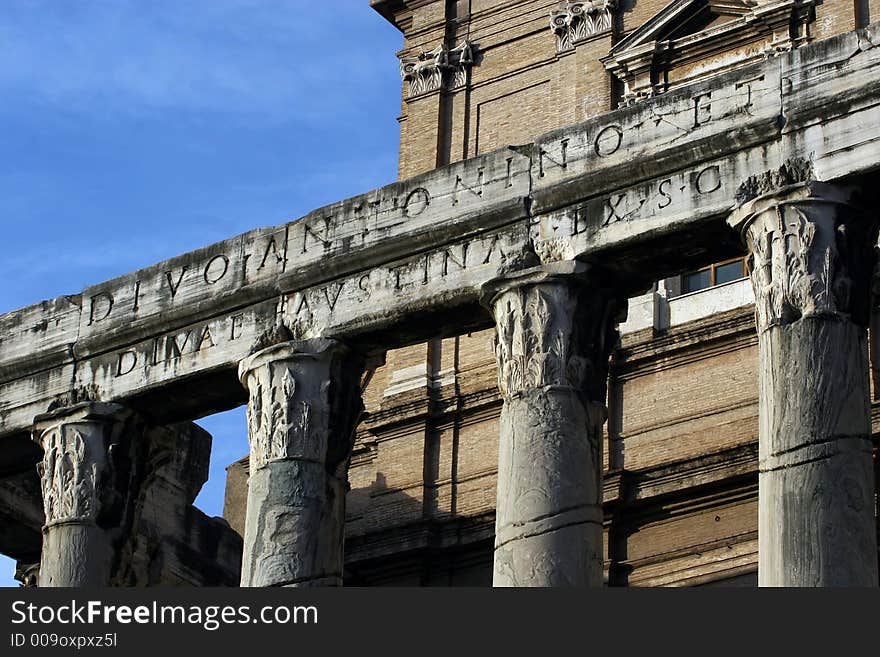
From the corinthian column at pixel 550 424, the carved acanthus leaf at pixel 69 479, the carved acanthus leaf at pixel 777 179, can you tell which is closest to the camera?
the corinthian column at pixel 550 424

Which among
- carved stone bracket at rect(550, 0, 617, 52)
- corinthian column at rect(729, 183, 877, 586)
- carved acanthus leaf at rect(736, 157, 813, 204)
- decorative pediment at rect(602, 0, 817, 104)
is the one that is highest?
carved stone bracket at rect(550, 0, 617, 52)

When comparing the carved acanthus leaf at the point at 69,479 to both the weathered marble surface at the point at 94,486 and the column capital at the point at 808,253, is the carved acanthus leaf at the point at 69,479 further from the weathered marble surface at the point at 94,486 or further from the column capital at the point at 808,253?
the column capital at the point at 808,253

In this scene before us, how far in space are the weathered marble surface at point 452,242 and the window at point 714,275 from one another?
6936 mm

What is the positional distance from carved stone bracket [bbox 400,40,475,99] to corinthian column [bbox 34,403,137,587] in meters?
10.4

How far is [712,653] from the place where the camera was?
1967 cm

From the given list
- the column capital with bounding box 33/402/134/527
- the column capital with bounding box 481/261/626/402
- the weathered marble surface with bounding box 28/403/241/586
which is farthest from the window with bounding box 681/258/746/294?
the column capital with bounding box 33/402/134/527

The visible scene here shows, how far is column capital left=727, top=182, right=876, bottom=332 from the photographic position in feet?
72.7

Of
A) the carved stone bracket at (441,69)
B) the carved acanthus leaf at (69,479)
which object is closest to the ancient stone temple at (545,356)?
the carved acanthus leaf at (69,479)

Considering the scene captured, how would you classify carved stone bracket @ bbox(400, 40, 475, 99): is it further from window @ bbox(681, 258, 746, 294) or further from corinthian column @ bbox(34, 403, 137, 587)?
corinthian column @ bbox(34, 403, 137, 587)

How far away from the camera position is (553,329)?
77.5 ft

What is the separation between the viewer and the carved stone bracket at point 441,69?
35.2 meters

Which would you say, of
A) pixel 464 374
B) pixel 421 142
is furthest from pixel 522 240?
pixel 421 142

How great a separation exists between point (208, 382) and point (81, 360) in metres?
1.71

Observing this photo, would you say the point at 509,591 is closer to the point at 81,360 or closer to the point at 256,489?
the point at 256,489
